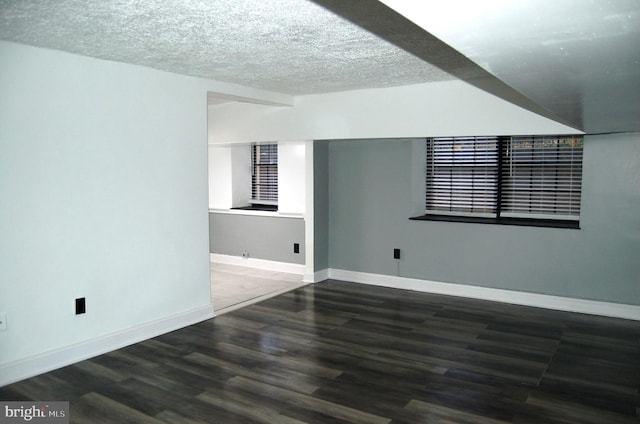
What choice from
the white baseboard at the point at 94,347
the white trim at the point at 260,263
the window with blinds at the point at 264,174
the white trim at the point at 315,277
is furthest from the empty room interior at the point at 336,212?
the window with blinds at the point at 264,174

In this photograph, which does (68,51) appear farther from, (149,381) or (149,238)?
(149,381)

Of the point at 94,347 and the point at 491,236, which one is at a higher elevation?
the point at 491,236

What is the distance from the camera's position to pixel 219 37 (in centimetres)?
319

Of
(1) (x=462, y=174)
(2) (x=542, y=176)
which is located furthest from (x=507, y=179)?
(1) (x=462, y=174)

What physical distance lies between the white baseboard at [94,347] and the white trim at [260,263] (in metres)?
1.99

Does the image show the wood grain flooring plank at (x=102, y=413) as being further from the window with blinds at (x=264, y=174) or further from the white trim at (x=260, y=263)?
the window with blinds at (x=264, y=174)

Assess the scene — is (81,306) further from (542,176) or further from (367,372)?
(542,176)

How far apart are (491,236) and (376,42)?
2881mm

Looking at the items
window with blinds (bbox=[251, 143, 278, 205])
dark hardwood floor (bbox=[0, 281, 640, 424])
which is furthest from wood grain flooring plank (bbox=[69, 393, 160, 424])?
window with blinds (bbox=[251, 143, 278, 205])

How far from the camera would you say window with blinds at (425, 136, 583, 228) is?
536 cm

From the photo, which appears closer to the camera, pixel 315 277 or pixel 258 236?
pixel 315 277

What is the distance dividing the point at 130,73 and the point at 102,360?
7.27ft

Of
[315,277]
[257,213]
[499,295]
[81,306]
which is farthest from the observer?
[257,213]

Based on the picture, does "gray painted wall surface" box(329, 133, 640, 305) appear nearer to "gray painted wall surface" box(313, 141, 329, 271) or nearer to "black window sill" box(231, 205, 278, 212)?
"gray painted wall surface" box(313, 141, 329, 271)
